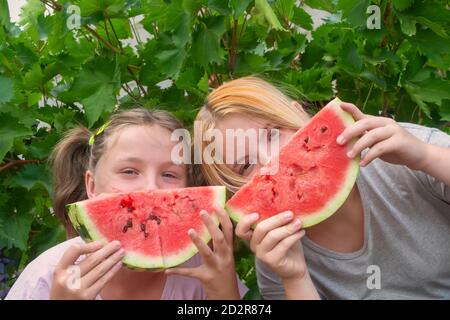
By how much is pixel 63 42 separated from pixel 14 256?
86 centimetres

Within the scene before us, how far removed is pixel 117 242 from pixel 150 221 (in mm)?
210

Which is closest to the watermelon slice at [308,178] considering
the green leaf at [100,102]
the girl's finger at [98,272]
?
the girl's finger at [98,272]

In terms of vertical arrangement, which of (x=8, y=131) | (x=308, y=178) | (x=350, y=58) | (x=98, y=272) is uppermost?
(x=350, y=58)

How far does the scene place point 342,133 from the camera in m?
1.72

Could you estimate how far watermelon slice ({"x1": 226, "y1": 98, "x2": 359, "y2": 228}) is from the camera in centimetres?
176

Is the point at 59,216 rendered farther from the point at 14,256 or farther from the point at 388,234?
the point at 388,234

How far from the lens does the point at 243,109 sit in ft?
6.55

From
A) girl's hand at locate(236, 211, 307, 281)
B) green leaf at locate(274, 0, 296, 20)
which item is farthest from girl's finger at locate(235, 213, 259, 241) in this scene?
green leaf at locate(274, 0, 296, 20)

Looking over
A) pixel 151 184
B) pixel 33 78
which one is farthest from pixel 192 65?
pixel 33 78

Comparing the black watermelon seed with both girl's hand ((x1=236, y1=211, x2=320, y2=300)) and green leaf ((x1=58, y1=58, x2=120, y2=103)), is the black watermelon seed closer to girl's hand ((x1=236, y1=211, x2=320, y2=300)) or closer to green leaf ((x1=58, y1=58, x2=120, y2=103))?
girl's hand ((x1=236, y1=211, x2=320, y2=300))

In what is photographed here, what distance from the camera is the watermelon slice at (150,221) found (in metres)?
1.77

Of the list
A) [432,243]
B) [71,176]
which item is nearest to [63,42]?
[71,176]

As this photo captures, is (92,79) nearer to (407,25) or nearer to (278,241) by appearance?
(278,241)

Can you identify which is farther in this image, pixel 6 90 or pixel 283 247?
pixel 6 90
